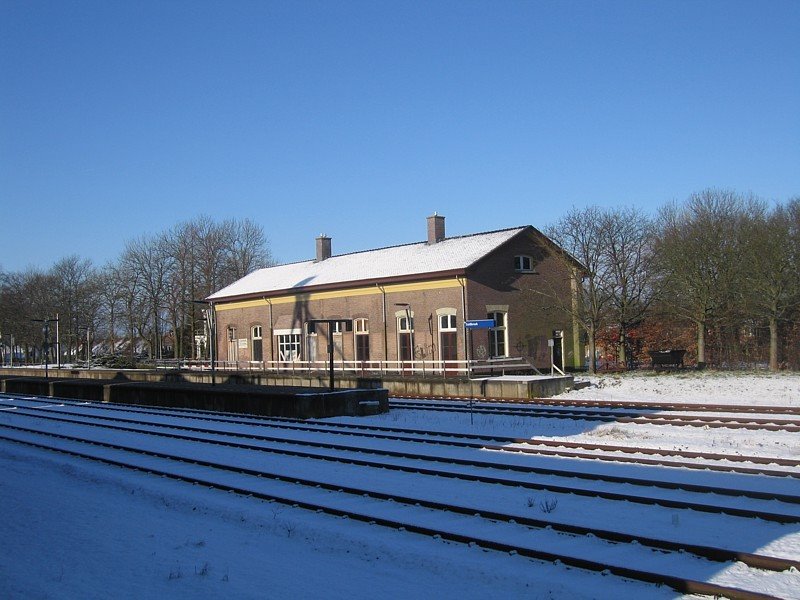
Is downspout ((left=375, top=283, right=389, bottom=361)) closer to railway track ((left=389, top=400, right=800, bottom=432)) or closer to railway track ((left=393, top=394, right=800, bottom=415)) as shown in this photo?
railway track ((left=393, top=394, right=800, bottom=415))

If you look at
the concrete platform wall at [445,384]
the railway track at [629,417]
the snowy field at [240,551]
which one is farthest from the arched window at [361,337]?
the snowy field at [240,551]

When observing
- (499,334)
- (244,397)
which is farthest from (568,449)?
(499,334)

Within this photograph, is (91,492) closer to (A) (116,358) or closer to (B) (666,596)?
(B) (666,596)

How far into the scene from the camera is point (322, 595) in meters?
6.71

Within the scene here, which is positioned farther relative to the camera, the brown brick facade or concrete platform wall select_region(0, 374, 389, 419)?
the brown brick facade

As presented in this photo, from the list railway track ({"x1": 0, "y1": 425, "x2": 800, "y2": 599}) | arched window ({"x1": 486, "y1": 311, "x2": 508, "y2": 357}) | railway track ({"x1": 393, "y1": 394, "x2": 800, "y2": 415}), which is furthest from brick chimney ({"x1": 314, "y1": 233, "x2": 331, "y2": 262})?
railway track ({"x1": 0, "y1": 425, "x2": 800, "y2": 599})

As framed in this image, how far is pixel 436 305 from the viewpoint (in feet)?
115

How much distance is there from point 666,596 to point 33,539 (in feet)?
23.6

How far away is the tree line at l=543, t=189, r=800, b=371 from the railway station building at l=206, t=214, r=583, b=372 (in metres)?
1.23

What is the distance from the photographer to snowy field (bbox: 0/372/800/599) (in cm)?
681

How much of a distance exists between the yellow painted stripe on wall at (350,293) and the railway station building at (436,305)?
0.18ft

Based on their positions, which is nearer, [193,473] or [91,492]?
[91,492]

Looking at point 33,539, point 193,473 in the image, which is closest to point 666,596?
point 33,539

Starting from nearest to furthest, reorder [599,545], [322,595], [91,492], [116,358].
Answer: [322,595] → [599,545] → [91,492] → [116,358]
